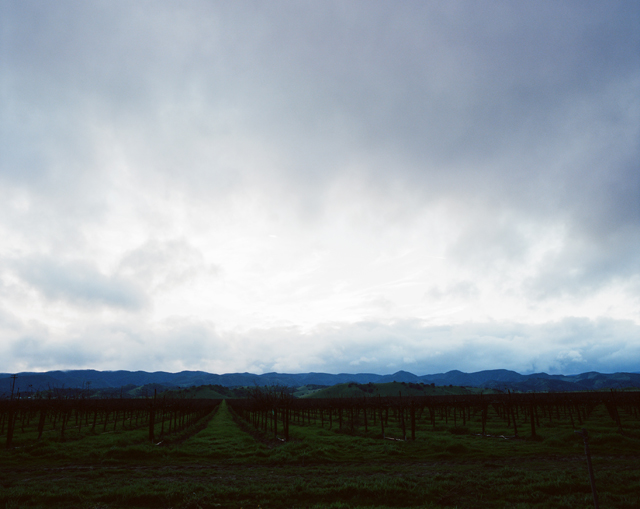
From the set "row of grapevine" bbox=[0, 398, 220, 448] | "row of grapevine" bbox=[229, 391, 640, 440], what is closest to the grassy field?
"row of grapevine" bbox=[229, 391, 640, 440]

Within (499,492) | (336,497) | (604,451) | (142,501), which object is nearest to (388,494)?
(336,497)

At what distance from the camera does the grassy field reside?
56.8ft

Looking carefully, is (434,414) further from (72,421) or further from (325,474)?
(72,421)

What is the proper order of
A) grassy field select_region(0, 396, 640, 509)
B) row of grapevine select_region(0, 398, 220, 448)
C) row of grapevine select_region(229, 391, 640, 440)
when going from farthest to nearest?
row of grapevine select_region(229, 391, 640, 440) → row of grapevine select_region(0, 398, 220, 448) → grassy field select_region(0, 396, 640, 509)

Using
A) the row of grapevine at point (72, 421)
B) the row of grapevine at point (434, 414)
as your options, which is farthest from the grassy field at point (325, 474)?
the row of grapevine at point (72, 421)

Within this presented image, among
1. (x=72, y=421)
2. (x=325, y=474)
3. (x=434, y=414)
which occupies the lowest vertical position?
(x=72, y=421)

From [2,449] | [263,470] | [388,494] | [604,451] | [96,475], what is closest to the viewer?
[388,494]

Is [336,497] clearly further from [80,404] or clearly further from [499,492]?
[80,404]

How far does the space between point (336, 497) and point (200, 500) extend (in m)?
6.84

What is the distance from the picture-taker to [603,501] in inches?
645

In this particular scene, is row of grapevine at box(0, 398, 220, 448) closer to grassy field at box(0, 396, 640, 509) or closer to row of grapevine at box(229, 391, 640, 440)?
grassy field at box(0, 396, 640, 509)

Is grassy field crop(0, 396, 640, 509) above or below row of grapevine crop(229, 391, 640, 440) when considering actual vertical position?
above

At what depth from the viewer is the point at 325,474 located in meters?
23.4

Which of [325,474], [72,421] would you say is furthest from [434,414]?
[72,421]
